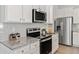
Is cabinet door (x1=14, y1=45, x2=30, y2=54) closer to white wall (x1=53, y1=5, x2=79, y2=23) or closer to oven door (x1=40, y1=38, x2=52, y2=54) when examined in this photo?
oven door (x1=40, y1=38, x2=52, y2=54)

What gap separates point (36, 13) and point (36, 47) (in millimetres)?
1054

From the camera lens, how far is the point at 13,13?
212 centimetres

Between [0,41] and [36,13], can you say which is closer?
[0,41]

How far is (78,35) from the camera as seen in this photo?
500cm

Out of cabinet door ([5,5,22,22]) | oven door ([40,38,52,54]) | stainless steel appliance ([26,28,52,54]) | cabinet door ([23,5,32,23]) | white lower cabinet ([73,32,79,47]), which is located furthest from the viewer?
white lower cabinet ([73,32,79,47])

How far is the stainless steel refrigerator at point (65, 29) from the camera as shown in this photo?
517 cm

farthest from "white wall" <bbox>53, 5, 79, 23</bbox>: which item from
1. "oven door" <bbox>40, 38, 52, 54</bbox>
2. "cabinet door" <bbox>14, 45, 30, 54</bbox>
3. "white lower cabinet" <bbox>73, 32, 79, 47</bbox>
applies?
"cabinet door" <bbox>14, 45, 30, 54</bbox>

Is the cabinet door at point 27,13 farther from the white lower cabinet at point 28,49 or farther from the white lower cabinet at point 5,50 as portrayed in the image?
the white lower cabinet at point 5,50

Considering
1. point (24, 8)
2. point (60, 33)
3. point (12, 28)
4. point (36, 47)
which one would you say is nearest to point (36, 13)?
point (24, 8)

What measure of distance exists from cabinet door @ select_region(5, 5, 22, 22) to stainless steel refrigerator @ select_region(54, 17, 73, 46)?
348 centimetres

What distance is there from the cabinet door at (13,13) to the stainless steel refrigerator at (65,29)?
3476 millimetres

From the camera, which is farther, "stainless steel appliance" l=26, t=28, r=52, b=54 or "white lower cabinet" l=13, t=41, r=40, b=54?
"stainless steel appliance" l=26, t=28, r=52, b=54

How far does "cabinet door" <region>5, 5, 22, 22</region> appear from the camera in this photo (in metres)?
2.01
